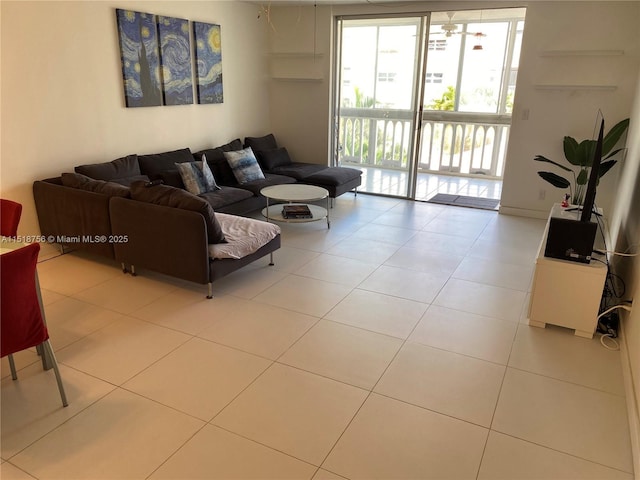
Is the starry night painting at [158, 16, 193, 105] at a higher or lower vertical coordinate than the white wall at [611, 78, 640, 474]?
higher

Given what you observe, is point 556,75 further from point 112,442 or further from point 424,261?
point 112,442

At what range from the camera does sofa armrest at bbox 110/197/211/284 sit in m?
3.29

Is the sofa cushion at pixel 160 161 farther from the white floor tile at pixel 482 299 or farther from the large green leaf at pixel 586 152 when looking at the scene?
the large green leaf at pixel 586 152

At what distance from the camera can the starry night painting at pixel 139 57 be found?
14.6 feet

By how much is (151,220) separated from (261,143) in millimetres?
3190

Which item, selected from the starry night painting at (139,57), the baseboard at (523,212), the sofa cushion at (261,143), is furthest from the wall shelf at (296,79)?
the baseboard at (523,212)

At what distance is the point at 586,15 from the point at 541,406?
14.4 ft

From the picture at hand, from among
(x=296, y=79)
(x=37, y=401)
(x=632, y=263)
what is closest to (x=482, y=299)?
(x=632, y=263)

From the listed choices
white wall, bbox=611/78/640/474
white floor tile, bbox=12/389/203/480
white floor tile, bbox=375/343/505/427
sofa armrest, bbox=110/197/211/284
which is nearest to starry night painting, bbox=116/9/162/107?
sofa armrest, bbox=110/197/211/284

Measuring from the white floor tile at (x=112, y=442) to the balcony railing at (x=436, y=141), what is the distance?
227 inches

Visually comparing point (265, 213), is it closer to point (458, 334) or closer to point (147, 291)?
point (147, 291)

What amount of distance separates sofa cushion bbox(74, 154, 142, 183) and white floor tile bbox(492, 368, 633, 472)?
372 cm

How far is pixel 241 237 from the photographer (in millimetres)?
3668

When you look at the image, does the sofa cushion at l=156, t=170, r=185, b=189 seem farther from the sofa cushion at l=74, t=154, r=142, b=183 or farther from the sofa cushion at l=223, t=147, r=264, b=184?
the sofa cushion at l=223, t=147, r=264, b=184
